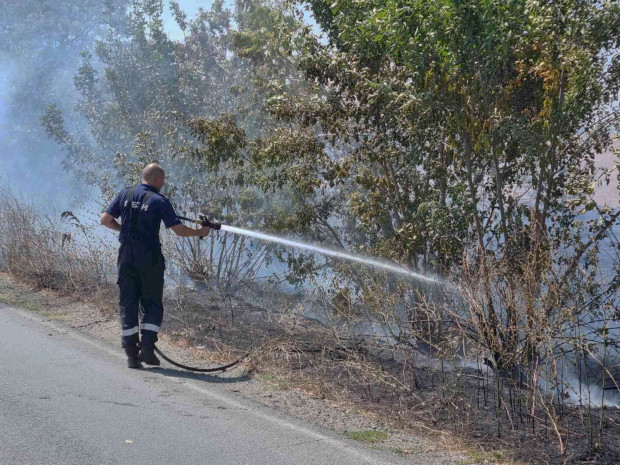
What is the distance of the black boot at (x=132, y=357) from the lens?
22.2 feet

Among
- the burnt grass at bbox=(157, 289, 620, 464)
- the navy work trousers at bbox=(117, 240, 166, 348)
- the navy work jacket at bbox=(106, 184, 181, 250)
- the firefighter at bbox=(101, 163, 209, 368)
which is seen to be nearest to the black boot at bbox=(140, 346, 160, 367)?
the firefighter at bbox=(101, 163, 209, 368)

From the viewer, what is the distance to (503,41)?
711 cm

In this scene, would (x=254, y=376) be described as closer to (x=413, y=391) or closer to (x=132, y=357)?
(x=132, y=357)

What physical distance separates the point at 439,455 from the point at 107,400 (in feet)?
8.05

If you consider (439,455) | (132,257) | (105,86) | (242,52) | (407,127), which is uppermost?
(105,86)

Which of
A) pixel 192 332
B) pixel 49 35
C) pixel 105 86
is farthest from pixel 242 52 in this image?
pixel 49 35

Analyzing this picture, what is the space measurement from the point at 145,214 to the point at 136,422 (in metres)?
2.42

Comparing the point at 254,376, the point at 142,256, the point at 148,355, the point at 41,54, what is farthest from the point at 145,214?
the point at 41,54

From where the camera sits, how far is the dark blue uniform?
6895mm

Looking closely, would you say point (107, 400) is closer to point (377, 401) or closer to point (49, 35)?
point (377, 401)

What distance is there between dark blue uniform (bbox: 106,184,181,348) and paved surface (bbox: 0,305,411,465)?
0.42m

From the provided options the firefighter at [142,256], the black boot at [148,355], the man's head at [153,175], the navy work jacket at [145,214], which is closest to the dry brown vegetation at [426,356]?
the black boot at [148,355]

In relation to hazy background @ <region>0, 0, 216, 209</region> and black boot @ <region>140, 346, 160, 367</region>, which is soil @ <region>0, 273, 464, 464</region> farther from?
hazy background @ <region>0, 0, 216, 209</region>

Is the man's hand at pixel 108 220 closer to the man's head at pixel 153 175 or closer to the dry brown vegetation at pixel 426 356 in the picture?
the man's head at pixel 153 175
